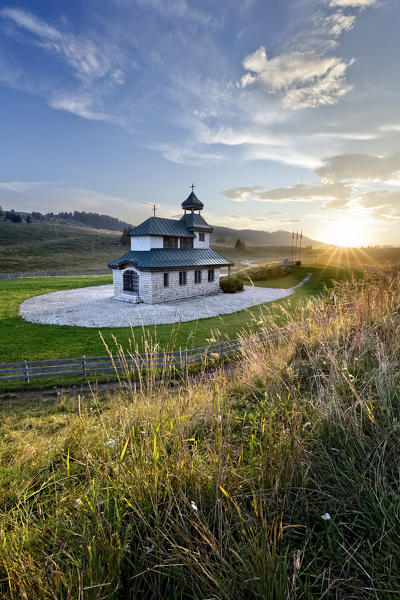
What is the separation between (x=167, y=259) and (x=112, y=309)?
5942 mm

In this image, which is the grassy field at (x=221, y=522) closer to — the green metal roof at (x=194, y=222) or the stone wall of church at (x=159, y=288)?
the stone wall of church at (x=159, y=288)

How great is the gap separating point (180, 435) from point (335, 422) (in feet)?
4.88

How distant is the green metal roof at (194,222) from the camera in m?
25.5

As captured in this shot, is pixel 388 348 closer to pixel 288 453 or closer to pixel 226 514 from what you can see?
pixel 288 453

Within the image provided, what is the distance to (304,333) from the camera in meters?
5.71

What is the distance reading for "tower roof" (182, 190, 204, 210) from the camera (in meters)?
25.7

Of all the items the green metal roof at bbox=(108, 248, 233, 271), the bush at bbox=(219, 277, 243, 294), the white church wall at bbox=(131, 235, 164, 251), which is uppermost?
the white church wall at bbox=(131, 235, 164, 251)

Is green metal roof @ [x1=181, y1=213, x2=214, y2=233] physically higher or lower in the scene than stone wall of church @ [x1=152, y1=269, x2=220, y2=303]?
→ higher

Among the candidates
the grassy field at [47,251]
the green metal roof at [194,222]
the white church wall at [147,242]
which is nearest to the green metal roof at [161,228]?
the white church wall at [147,242]

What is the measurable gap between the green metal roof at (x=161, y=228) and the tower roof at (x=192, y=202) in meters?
1.99

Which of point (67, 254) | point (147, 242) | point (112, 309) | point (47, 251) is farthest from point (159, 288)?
point (47, 251)

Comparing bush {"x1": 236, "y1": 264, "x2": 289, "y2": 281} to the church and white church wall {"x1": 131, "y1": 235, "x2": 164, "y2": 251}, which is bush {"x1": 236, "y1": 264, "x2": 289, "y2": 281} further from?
white church wall {"x1": 131, "y1": 235, "x2": 164, "y2": 251}

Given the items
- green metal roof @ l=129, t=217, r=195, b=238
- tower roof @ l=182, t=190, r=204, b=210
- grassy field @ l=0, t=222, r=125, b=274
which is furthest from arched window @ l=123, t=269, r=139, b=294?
grassy field @ l=0, t=222, r=125, b=274

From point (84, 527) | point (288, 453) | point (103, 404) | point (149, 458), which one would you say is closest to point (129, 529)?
point (84, 527)
